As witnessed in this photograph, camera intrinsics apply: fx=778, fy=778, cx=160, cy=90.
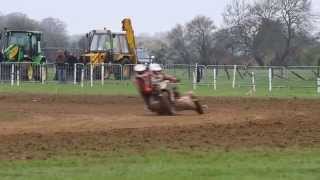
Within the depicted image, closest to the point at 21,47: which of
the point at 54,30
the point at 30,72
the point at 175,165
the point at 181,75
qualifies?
the point at 30,72

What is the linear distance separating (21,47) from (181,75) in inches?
422

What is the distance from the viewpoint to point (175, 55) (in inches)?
Answer: 3681

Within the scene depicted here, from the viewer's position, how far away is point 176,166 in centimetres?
1120

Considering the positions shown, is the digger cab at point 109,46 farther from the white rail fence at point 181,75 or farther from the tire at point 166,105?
the tire at point 166,105

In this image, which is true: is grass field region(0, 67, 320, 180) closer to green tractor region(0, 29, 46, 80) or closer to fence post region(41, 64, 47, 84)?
fence post region(41, 64, 47, 84)

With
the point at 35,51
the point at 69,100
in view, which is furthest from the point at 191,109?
the point at 35,51

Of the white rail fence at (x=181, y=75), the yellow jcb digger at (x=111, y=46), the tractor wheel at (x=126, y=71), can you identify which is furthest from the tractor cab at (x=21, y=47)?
the tractor wheel at (x=126, y=71)

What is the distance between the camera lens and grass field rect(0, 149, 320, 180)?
33.8ft

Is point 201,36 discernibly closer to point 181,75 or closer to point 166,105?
point 181,75

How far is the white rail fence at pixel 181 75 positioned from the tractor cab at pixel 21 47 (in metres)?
4.63

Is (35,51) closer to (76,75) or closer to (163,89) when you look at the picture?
(76,75)

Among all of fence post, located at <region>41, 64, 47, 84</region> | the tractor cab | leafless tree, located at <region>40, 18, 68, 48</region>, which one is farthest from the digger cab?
leafless tree, located at <region>40, 18, 68, 48</region>

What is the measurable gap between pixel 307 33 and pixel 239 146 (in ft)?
255

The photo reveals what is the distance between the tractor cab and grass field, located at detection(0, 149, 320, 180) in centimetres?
3494
